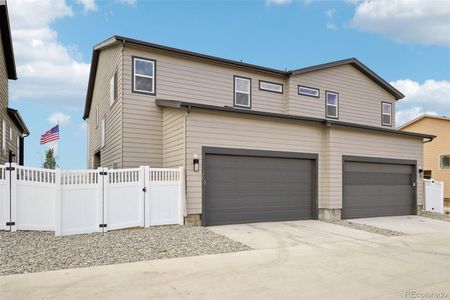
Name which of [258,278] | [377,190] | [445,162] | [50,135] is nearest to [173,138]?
[258,278]

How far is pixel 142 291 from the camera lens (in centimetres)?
535

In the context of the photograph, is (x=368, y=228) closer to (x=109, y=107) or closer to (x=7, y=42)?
(x=109, y=107)

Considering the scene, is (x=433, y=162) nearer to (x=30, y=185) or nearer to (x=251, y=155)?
(x=251, y=155)

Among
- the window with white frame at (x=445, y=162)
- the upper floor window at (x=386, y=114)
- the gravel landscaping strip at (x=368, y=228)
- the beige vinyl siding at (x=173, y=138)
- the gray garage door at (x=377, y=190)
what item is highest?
Result: the upper floor window at (x=386, y=114)

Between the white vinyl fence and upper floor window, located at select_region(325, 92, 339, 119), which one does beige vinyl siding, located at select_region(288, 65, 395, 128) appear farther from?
the white vinyl fence

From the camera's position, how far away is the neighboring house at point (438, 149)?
24.5 m

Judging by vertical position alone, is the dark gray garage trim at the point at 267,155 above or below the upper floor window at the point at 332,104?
below

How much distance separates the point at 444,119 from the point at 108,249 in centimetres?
2389

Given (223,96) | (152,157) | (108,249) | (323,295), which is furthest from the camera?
(223,96)

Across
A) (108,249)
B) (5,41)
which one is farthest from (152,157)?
(5,41)

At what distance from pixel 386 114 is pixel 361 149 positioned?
6498 millimetres

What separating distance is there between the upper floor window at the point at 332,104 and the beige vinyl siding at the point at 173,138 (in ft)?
27.1

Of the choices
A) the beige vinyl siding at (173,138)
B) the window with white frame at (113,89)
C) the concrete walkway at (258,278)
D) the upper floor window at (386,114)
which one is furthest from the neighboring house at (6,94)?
the upper floor window at (386,114)

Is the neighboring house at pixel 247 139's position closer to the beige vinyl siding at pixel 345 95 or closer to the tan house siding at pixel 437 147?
the beige vinyl siding at pixel 345 95
